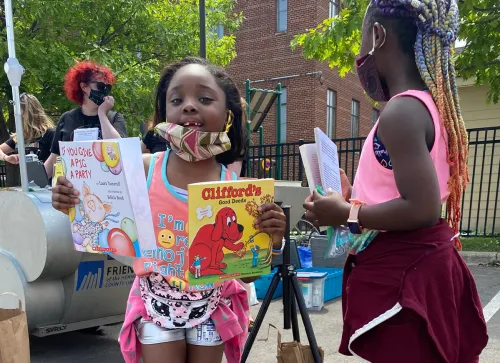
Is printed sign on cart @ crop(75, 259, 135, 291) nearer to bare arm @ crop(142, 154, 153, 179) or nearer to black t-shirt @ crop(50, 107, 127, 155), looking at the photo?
black t-shirt @ crop(50, 107, 127, 155)

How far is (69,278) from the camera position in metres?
3.16

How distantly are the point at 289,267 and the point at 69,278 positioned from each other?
5.52 feet

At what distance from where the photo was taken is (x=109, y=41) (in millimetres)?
10133

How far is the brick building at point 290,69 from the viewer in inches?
622

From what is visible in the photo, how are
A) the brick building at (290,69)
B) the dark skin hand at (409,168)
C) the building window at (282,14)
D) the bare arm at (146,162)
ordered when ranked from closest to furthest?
the dark skin hand at (409,168) → the bare arm at (146,162) → the brick building at (290,69) → the building window at (282,14)

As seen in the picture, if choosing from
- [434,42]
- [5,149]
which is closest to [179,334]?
[434,42]

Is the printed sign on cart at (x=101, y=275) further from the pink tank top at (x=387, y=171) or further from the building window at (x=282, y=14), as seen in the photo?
the building window at (x=282, y=14)

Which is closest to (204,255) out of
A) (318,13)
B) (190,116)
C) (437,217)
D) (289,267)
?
(190,116)

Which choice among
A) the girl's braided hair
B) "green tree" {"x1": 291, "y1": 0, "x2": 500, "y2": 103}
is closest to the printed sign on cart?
the girl's braided hair

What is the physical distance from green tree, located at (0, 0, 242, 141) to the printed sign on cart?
5.97 meters

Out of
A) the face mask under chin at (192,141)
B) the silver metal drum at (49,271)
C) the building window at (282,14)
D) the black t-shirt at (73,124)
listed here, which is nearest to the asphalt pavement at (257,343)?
the silver metal drum at (49,271)

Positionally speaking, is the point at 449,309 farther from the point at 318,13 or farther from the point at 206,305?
the point at 318,13

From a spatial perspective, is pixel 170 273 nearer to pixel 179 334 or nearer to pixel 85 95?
pixel 179 334

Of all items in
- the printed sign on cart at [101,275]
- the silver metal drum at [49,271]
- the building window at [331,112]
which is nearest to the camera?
the silver metal drum at [49,271]
